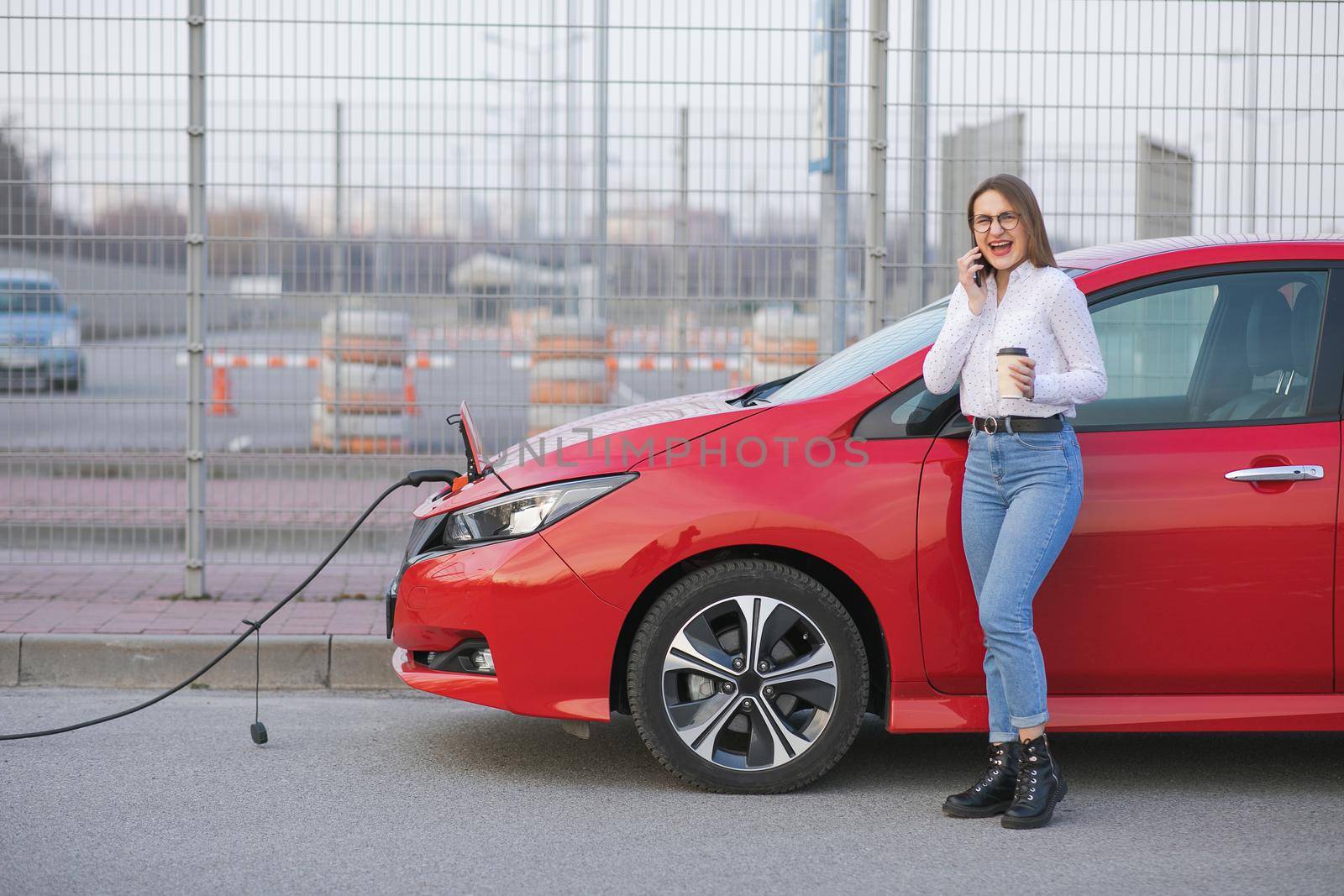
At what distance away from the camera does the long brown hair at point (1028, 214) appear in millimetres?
4031

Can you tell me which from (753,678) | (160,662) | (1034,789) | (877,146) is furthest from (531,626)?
(877,146)

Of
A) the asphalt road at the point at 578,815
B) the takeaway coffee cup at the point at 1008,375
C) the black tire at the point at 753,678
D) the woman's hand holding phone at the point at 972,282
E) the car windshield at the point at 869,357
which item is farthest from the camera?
the car windshield at the point at 869,357

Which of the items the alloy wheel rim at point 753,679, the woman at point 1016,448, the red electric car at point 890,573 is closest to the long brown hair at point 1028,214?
the woman at point 1016,448

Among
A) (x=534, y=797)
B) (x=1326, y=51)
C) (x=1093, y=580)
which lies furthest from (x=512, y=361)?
(x=1326, y=51)

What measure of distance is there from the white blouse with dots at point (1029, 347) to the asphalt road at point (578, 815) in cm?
119

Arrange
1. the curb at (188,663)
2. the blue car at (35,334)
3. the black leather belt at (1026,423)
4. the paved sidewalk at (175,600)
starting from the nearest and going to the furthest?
the black leather belt at (1026,423) → the curb at (188,663) → the paved sidewalk at (175,600) → the blue car at (35,334)

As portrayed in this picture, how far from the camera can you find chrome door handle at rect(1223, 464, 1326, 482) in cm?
410

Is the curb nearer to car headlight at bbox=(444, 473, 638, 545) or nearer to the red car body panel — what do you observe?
car headlight at bbox=(444, 473, 638, 545)

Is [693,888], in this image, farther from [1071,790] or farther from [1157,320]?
[1157,320]

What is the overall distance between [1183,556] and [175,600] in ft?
14.7

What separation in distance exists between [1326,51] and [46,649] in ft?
20.1

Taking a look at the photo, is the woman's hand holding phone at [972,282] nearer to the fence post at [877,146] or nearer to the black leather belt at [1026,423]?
the black leather belt at [1026,423]

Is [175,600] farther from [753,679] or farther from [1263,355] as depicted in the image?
[1263,355]

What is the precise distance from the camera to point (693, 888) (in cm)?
354
